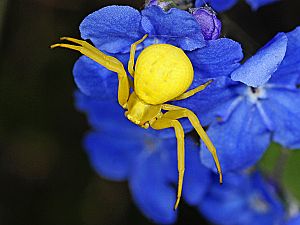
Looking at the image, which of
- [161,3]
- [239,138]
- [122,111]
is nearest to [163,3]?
[161,3]

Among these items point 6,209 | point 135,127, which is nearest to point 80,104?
point 135,127

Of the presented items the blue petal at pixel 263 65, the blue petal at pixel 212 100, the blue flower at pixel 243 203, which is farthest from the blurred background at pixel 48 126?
the blue petal at pixel 263 65

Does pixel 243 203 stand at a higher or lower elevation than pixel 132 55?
lower

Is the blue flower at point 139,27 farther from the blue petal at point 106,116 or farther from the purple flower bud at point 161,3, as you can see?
the blue petal at point 106,116

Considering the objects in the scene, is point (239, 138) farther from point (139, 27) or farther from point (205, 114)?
point (139, 27)

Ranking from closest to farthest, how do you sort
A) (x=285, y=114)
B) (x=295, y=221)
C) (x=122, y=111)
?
(x=285, y=114)
(x=295, y=221)
(x=122, y=111)

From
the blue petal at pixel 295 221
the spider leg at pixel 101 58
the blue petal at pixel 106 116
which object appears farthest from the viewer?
the blue petal at pixel 106 116

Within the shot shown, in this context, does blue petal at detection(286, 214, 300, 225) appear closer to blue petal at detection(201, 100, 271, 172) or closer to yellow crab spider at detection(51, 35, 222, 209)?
blue petal at detection(201, 100, 271, 172)
